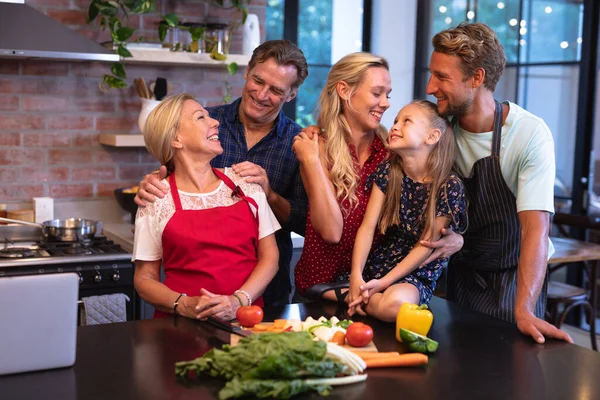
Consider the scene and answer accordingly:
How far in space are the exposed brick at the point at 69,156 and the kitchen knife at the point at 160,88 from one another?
1.53ft

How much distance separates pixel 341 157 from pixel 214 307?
2.34 feet

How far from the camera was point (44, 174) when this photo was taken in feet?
13.5

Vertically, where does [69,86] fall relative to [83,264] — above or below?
above

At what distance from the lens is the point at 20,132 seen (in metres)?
4.05

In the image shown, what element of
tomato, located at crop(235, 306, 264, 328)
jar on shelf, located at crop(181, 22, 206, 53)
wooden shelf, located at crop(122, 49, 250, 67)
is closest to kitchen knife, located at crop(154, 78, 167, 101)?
wooden shelf, located at crop(122, 49, 250, 67)

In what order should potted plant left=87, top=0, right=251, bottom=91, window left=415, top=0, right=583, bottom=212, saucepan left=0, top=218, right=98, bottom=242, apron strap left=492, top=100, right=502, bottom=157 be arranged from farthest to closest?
window left=415, top=0, right=583, bottom=212 < potted plant left=87, top=0, right=251, bottom=91 < saucepan left=0, top=218, right=98, bottom=242 < apron strap left=492, top=100, right=502, bottom=157

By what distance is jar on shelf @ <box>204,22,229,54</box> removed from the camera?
423 cm

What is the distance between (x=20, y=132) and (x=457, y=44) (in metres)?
2.47

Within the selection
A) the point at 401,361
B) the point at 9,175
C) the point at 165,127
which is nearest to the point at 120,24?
the point at 9,175

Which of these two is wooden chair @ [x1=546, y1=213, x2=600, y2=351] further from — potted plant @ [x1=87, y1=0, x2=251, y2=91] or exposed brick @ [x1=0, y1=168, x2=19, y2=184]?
exposed brick @ [x1=0, y1=168, x2=19, y2=184]

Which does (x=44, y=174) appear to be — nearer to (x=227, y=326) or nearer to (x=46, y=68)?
(x=46, y=68)

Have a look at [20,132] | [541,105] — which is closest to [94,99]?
Answer: [20,132]

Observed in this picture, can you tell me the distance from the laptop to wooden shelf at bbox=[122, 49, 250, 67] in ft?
8.06

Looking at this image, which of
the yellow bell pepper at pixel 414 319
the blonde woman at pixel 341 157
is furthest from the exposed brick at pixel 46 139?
the yellow bell pepper at pixel 414 319
